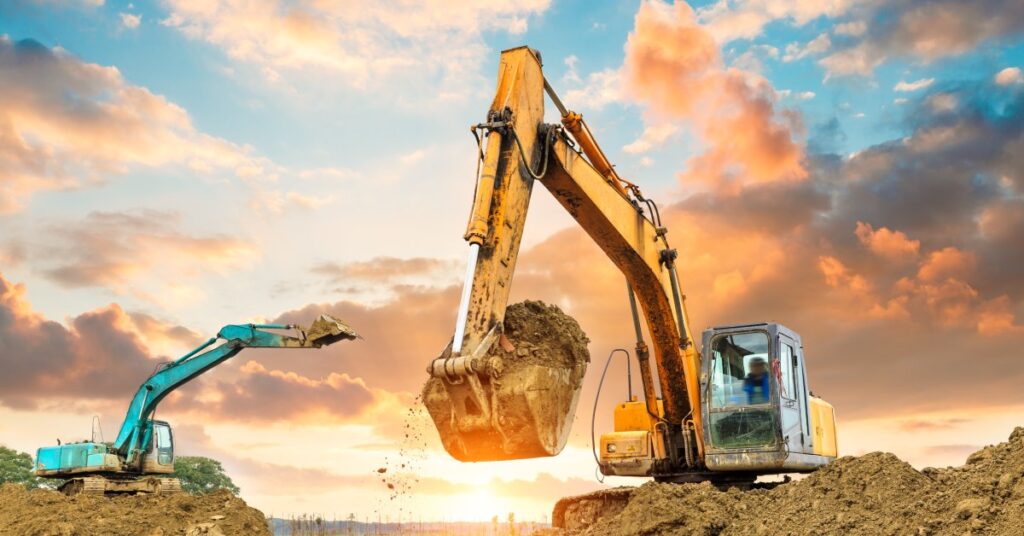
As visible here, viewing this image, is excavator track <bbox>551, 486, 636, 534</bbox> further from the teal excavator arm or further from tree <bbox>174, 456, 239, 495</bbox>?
tree <bbox>174, 456, 239, 495</bbox>

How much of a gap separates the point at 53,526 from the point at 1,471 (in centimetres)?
2171

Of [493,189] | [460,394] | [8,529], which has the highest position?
[493,189]

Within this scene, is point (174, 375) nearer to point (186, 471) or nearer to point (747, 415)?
point (747, 415)

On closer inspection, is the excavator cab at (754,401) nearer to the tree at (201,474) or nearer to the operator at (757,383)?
the operator at (757,383)

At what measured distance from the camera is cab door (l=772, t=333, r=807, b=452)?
1028cm

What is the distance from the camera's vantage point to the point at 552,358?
8.43 m

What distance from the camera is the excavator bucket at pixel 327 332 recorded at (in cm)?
1841

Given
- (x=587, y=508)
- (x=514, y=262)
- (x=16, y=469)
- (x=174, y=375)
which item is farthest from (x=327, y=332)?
(x=16, y=469)

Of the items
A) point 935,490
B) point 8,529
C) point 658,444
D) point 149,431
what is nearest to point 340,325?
point 149,431

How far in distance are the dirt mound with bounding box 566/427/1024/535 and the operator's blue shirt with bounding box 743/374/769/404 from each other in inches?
38.9

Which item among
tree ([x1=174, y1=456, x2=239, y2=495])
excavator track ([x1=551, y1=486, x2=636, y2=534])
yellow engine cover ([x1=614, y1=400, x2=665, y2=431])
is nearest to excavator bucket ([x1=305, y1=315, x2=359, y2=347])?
excavator track ([x1=551, y1=486, x2=636, y2=534])

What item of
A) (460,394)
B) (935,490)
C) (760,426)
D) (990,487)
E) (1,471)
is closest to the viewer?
(460,394)

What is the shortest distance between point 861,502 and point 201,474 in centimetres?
3620

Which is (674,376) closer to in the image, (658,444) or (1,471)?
(658,444)
